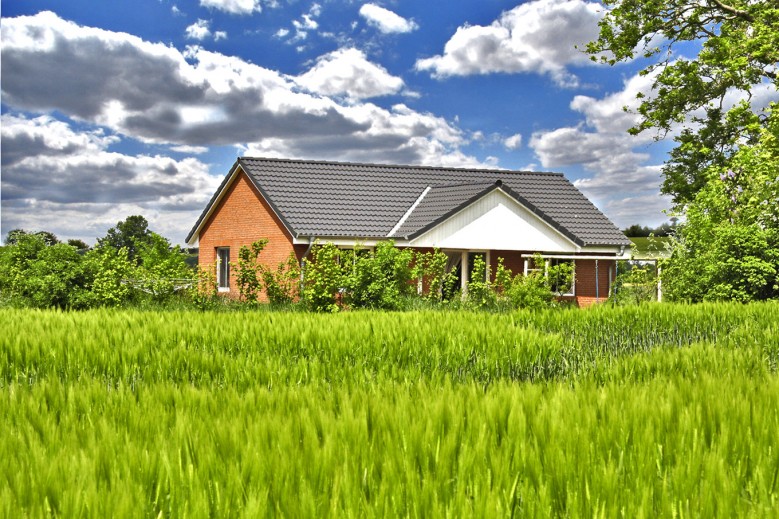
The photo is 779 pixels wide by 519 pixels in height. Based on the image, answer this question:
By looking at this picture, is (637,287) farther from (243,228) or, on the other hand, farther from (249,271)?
(243,228)

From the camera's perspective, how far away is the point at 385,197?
1258 inches

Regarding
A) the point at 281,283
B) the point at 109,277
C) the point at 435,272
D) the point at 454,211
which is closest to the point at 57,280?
the point at 109,277

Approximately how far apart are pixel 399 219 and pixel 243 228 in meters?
6.44

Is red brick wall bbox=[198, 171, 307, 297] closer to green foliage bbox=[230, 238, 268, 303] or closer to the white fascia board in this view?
the white fascia board

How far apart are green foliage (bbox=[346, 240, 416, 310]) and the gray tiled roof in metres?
5.97

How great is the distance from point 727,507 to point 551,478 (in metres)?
0.76

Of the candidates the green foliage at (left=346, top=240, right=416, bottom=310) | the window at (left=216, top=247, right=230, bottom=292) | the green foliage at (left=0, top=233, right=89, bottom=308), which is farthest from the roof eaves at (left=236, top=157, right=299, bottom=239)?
the green foliage at (left=0, top=233, right=89, bottom=308)

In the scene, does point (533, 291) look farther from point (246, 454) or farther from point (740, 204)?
point (246, 454)

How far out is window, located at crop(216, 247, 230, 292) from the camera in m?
31.6

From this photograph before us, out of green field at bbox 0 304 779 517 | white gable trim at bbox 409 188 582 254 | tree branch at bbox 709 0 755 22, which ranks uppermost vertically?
tree branch at bbox 709 0 755 22

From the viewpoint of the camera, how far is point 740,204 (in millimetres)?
24547

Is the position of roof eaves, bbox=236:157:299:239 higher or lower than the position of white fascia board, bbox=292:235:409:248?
higher

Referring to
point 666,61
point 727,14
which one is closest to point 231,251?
point 666,61

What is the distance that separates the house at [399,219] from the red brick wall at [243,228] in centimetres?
4
